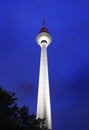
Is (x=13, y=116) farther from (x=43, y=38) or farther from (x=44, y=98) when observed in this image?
(x=43, y=38)

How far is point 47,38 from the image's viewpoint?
363 feet

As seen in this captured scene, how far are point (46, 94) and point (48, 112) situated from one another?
7475 millimetres

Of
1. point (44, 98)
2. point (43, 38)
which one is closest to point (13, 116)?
point (44, 98)

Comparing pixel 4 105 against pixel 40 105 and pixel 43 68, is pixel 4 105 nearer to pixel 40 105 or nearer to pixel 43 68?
pixel 40 105

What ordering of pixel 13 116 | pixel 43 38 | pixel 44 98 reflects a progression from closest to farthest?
1. pixel 13 116
2. pixel 44 98
3. pixel 43 38

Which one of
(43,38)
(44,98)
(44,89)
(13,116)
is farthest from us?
(43,38)

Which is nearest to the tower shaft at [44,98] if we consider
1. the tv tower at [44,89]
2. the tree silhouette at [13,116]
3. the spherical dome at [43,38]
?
the tv tower at [44,89]

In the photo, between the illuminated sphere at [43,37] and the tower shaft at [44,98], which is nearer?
the tower shaft at [44,98]

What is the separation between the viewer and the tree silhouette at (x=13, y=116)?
3003 centimetres

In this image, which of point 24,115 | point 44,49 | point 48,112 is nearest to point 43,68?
point 44,49

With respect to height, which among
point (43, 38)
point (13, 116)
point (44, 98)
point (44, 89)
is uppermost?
point (43, 38)

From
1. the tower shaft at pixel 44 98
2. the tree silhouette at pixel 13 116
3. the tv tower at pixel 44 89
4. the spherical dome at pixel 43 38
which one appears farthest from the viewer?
the spherical dome at pixel 43 38

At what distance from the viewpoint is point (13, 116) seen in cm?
3275

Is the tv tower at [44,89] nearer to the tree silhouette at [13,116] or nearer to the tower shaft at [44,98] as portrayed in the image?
the tower shaft at [44,98]
